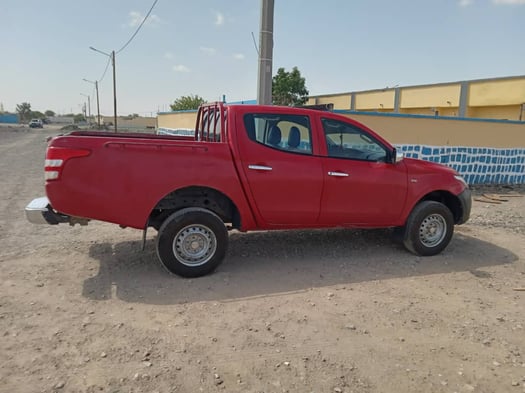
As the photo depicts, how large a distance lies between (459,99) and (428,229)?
2359 cm

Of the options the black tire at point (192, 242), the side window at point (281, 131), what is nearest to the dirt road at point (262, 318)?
the black tire at point (192, 242)

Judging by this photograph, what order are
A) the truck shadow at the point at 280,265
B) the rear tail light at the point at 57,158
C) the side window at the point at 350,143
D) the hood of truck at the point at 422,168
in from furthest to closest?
the hood of truck at the point at 422,168 → the side window at the point at 350,143 → the truck shadow at the point at 280,265 → the rear tail light at the point at 57,158

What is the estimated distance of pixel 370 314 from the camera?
157 inches

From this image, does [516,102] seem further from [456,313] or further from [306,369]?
[306,369]

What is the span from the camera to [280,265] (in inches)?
207

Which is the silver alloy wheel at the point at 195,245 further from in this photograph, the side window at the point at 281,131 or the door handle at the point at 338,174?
the door handle at the point at 338,174

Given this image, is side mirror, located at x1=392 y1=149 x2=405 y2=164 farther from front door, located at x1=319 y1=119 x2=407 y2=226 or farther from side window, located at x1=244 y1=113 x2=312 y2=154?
side window, located at x1=244 y1=113 x2=312 y2=154

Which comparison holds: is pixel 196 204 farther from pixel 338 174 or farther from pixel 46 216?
pixel 338 174

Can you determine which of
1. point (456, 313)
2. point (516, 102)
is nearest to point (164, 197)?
point (456, 313)

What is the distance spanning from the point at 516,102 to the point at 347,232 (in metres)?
20.7

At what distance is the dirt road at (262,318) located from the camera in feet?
9.79

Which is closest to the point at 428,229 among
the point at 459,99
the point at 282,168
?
the point at 282,168

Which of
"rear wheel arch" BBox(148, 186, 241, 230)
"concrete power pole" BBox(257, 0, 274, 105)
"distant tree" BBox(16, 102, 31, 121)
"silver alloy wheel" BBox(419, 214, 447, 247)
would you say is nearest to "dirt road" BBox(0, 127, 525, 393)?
"silver alloy wheel" BBox(419, 214, 447, 247)

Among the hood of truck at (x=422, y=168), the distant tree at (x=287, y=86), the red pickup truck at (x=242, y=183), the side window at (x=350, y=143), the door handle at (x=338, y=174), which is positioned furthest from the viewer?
the distant tree at (x=287, y=86)
